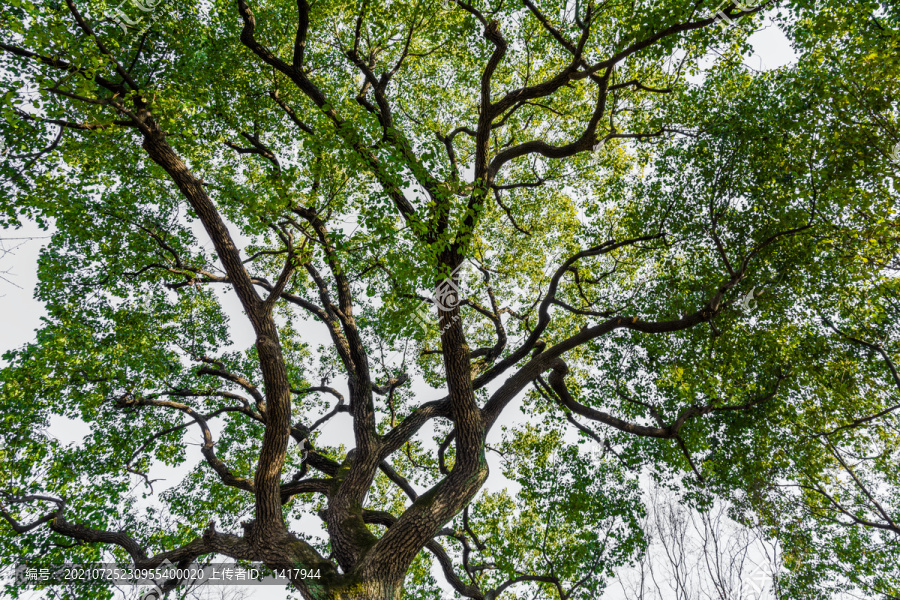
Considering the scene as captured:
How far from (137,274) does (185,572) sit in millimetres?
5337

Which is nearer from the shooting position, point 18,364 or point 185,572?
point 185,572

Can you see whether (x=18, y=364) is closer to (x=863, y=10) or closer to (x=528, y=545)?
(x=528, y=545)

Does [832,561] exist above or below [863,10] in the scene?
below

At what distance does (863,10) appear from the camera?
573 centimetres

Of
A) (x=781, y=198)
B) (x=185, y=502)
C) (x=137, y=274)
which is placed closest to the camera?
(x=781, y=198)

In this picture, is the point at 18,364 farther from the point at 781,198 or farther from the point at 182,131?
the point at 781,198

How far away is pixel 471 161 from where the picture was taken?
10703 millimetres

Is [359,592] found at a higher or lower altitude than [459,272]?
lower

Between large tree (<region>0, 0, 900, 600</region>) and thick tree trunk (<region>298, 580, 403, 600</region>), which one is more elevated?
large tree (<region>0, 0, 900, 600</region>)

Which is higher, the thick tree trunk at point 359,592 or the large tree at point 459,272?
the large tree at point 459,272

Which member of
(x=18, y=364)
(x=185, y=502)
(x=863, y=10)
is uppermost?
(x=863, y=10)

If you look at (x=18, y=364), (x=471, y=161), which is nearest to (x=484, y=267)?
(x=471, y=161)

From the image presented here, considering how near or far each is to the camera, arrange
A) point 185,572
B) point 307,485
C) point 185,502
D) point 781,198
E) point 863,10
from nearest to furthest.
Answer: point 863,10, point 185,572, point 781,198, point 307,485, point 185,502

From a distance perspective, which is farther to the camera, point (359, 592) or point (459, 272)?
point (459, 272)
